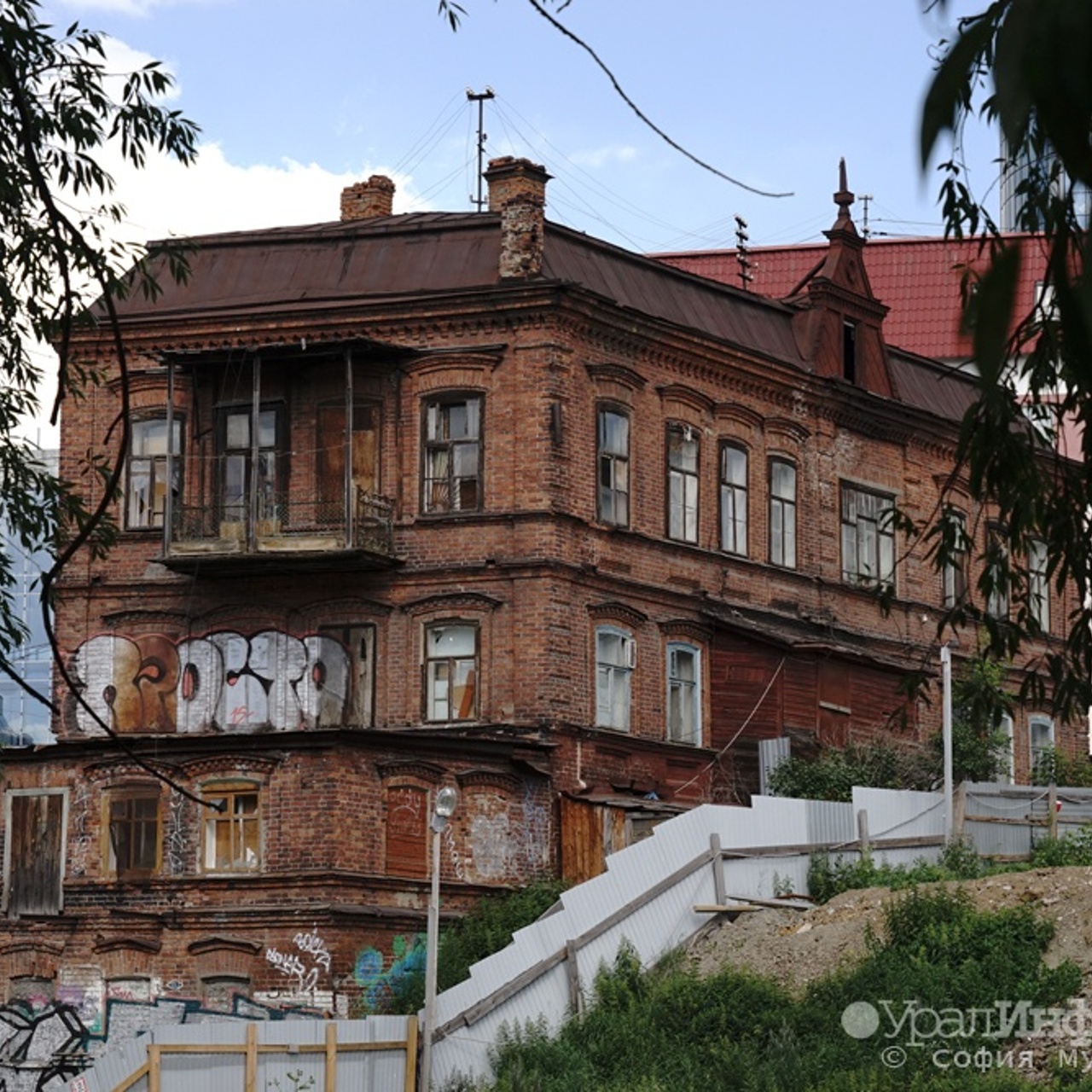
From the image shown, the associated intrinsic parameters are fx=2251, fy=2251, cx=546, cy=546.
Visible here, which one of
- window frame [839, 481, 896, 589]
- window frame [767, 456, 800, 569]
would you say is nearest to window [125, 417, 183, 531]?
window frame [767, 456, 800, 569]

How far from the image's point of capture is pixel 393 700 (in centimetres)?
3512

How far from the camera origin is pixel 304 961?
30.8 metres

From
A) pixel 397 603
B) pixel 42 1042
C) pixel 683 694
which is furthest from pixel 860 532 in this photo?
pixel 42 1042

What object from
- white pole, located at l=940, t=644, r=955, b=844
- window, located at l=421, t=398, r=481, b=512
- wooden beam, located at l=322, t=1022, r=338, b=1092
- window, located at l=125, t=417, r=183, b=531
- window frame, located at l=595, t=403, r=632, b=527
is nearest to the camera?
wooden beam, located at l=322, t=1022, r=338, b=1092

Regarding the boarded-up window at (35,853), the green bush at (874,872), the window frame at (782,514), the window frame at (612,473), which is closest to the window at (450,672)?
the window frame at (612,473)

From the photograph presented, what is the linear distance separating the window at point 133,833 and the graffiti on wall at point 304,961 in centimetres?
265

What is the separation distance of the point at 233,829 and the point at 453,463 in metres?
7.14

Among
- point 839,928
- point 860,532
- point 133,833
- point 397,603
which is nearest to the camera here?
point 839,928

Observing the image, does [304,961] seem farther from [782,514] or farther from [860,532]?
[860,532]

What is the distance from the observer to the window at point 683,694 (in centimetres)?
3675

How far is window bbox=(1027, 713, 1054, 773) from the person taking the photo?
43219 millimetres

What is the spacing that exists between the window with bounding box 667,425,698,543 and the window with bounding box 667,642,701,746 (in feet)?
6.33

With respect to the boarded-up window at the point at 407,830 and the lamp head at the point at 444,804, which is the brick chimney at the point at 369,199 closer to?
the boarded-up window at the point at 407,830
